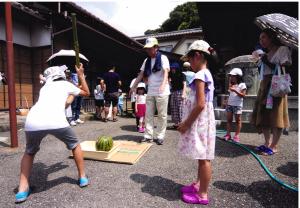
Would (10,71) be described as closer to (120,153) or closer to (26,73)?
(120,153)

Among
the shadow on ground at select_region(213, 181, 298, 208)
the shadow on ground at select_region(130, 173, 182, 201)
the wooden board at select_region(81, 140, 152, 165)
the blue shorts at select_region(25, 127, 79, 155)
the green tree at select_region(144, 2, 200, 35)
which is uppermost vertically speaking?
the green tree at select_region(144, 2, 200, 35)

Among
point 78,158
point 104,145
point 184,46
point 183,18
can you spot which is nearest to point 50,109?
point 78,158

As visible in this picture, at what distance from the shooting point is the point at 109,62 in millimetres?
13188

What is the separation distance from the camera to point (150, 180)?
304cm

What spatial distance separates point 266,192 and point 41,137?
8.71 feet

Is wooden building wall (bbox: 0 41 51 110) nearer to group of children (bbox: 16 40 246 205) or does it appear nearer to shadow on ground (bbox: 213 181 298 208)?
group of children (bbox: 16 40 246 205)

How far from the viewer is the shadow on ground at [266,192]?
2473 millimetres

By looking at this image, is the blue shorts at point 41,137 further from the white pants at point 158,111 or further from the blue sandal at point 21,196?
the white pants at point 158,111

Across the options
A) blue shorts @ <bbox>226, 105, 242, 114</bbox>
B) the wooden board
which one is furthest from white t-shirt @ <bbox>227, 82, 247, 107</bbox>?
the wooden board

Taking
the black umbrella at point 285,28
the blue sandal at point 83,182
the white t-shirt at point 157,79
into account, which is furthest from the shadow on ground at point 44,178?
the black umbrella at point 285,28

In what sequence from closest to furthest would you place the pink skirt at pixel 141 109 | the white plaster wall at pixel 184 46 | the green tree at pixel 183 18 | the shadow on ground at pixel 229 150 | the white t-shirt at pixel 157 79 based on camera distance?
1. the shadow on ground at pixel 229 150
2. the white t-shirt at pixel 157 79
3. the pink skirt at pixel 141 109
4. the white plaster wall at pixel 184 46
5. the green tree at pixel 183 18

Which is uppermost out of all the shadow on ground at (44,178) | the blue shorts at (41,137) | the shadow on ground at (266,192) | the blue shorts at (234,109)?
the blue shorts at (234,109)

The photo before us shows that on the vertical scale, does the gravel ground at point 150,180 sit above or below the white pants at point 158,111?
below

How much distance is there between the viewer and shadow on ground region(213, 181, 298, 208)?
8.11ft
